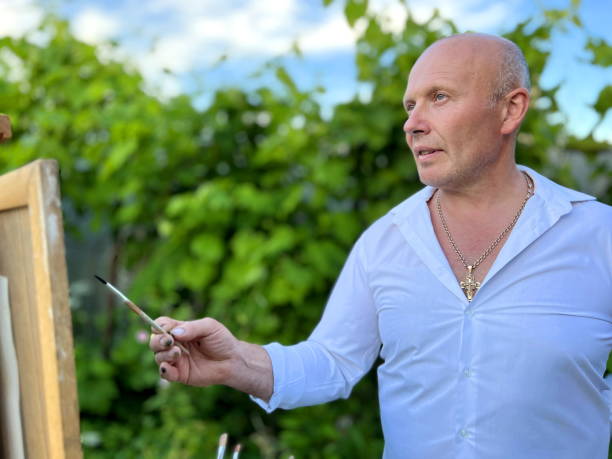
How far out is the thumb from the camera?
A: 1331mm

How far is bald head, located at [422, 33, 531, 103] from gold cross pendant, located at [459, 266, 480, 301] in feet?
1.24

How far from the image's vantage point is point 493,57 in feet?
5.24

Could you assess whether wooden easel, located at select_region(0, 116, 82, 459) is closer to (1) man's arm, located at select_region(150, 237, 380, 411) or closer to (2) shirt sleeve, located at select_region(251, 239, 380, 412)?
(1) man's arm, located at select_region(150, 237, 380, 411)

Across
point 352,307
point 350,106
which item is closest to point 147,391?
point 350,106

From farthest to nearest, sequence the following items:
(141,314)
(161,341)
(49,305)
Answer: (161,341) < (141,314) < (49,305)

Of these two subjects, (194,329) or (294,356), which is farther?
(294,356)

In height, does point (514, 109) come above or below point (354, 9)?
below

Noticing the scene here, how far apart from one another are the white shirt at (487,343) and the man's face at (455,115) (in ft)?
0.50

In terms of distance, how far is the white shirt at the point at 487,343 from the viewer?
1466 mm

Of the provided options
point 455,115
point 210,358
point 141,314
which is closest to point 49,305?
point 141,314

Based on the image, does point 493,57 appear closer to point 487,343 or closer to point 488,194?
point 488,194

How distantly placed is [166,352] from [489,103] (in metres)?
0.85

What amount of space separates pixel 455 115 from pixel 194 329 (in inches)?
27.6

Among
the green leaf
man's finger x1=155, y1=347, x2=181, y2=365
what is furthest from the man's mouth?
the green leaf
